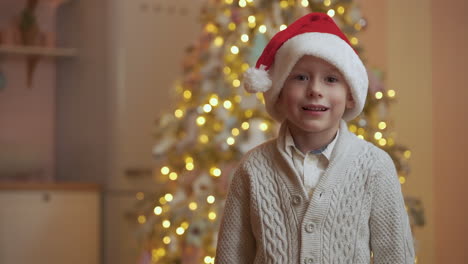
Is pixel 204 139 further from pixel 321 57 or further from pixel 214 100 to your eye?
pixel 321 57

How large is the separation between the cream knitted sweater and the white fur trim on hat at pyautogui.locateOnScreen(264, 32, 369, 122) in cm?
10

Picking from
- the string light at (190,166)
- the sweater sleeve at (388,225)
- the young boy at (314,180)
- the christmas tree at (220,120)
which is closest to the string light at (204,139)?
the christmas tree at (220,120)

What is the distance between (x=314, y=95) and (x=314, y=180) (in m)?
0.15

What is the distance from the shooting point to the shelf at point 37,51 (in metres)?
4.12

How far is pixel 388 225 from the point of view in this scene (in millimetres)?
1357

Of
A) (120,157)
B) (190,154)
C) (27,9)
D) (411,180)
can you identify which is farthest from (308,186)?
(27,9)

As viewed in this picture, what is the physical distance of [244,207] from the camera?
1436 mm

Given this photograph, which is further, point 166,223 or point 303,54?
point 166,223

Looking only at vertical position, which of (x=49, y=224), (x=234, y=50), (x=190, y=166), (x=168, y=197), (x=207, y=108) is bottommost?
(x=49, y=224)

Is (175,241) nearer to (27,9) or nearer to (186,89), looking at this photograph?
(186,89)

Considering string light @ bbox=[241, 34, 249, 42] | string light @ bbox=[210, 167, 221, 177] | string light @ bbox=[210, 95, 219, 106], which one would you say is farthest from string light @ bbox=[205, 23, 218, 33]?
string light @ bbox=[210, 167, 221, 177]

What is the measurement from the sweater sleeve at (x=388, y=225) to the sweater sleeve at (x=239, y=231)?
221 mm

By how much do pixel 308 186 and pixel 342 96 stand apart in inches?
6.5

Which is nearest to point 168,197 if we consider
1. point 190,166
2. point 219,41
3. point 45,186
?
point 190,166
